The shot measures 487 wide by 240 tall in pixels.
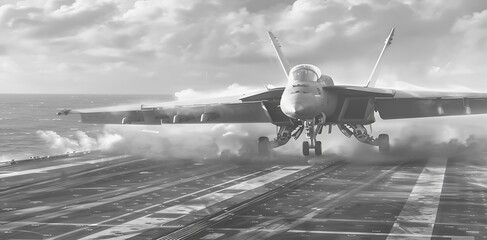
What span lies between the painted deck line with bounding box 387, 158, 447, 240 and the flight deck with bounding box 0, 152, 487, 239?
3cm

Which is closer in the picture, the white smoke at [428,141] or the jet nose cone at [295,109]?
the jet nose cone at [295,109]

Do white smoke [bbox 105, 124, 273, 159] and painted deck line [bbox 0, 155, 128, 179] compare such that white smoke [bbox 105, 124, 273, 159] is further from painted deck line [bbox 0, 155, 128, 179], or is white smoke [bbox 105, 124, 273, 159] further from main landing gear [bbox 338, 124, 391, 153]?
main landing gear [bbox 338, 124, 391, 153]

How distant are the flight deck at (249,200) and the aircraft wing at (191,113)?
3.09 meters

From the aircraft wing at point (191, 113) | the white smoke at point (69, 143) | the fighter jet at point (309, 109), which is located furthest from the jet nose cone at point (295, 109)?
the white smoke at point (69, 143)

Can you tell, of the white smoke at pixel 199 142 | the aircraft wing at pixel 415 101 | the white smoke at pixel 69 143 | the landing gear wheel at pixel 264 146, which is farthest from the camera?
the white smoke at pixel 69 143

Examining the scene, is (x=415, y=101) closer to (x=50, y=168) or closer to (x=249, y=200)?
(x=249, y=200)

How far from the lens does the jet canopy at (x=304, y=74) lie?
1125 inches

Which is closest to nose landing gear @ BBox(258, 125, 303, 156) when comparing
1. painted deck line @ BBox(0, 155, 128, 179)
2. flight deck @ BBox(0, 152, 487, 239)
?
flight deck @ BBox(0, 152, 487, 239)

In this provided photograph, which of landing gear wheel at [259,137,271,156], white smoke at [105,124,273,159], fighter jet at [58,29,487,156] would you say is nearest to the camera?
fighter jet at [58,29,487,156]

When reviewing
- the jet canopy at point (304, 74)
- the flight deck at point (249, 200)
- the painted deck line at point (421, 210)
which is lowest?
the painted deck line at point (421, 210)

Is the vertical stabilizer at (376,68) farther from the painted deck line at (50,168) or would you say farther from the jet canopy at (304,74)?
the painted deck line at (50,168)

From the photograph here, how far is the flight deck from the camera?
15469 millimetres

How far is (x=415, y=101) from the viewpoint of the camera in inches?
1364

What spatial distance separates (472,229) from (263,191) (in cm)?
937
